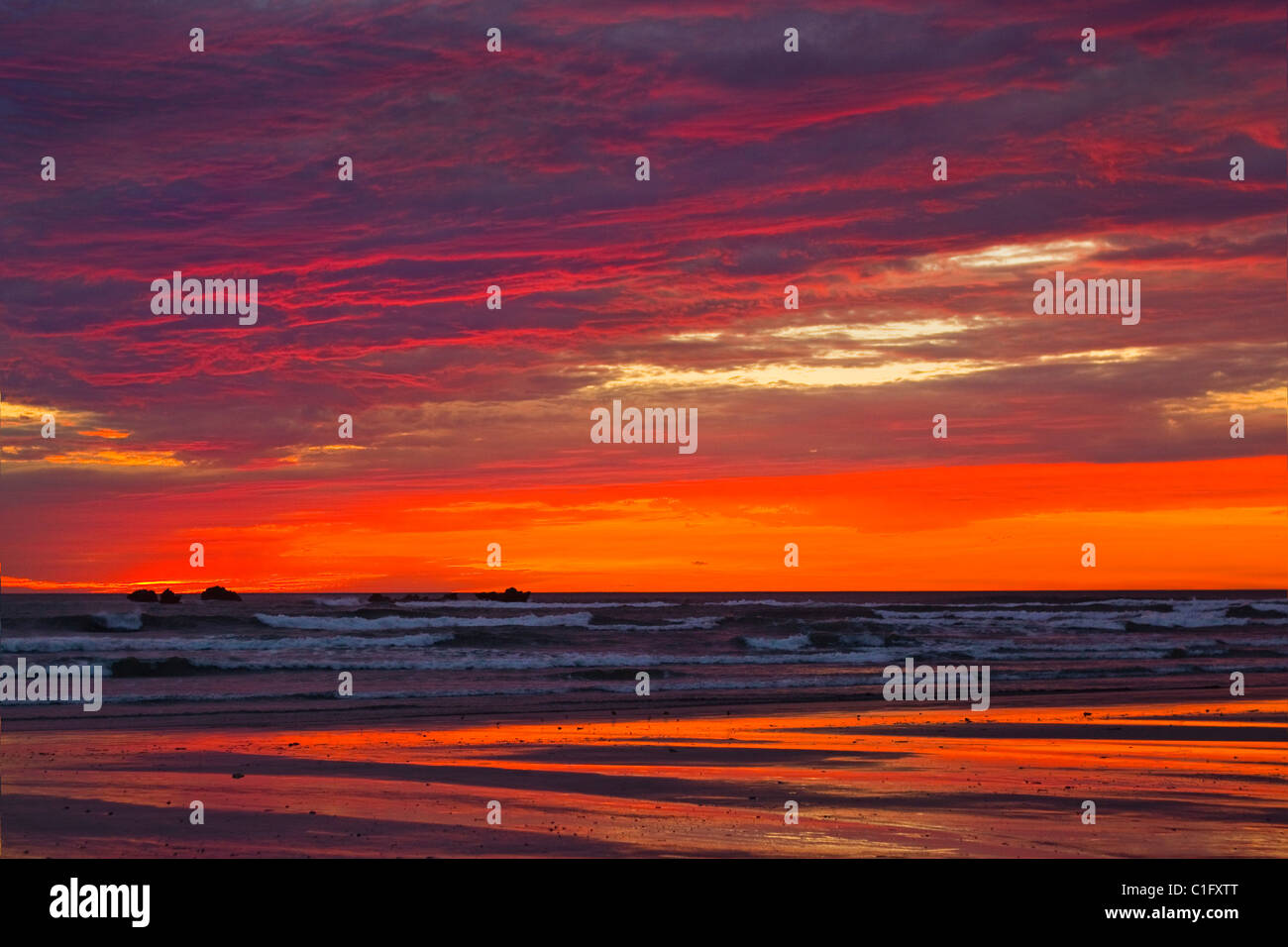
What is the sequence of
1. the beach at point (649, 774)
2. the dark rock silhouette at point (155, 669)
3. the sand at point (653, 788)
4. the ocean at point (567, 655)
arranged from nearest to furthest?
the sand at point (653, 788), the beach at point (649, 774), the ocean at point (567, 655), the dark rock silhouette at point (155, 669)

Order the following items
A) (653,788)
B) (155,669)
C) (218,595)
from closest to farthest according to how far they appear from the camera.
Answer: (653,788)
(155,669)
(218,595)

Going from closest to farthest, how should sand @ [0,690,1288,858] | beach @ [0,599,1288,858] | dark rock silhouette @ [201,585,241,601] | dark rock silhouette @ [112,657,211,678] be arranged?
sand @ [0,690,1288,858] < beach @ [0,599,1288,858] < dark rock silhouette @ [112,657,211,678] < dark rock silhouette @ [201,585,241,601]

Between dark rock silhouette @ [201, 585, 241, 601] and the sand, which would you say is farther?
dark rock silhouette @ [201, 585, 241, 601]

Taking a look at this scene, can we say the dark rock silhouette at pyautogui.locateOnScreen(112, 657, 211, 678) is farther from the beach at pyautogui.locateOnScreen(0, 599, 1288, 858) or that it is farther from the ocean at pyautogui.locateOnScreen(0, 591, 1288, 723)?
the beach at pyautogui.locateOnScreen(0, 599, 1288, 858)

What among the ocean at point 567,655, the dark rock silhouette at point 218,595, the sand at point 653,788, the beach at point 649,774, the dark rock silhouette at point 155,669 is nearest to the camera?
the sand at point 653,788

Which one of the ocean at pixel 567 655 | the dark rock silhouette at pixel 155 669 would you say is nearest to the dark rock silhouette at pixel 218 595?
the ocean at pixel 567 655

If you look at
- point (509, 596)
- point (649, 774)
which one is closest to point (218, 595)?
point (509, 596)

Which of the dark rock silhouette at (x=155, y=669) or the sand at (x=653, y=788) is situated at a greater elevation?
the dark rock silhouette at (x=155, y=669)

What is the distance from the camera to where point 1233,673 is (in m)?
34.3

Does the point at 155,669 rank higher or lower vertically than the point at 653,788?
higher

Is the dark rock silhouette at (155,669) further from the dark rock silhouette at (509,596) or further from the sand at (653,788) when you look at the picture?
the dark rock silhouette at (509,596)

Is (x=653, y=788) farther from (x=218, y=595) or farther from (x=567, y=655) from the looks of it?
(x=218, y=595)

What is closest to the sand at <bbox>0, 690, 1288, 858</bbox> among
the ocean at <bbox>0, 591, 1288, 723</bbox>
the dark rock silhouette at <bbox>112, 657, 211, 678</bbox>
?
the ocean at <bbox>0, 591, 1288, 723</bbox>

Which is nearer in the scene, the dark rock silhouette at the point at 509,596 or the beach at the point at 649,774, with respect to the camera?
the beach at the point at 649,774
